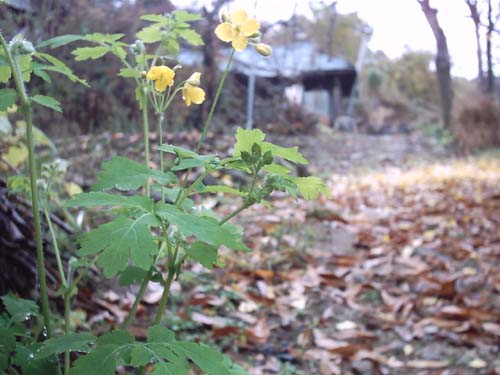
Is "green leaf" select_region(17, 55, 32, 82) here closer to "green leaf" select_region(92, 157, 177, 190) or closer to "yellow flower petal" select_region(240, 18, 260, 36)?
"green leaf" select_region(92, 157, 177, 190)

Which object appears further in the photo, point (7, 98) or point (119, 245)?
point (7, 98)

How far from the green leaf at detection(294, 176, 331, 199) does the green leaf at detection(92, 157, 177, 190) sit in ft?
0.71

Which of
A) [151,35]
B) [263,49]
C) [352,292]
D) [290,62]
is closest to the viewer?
[263,49]

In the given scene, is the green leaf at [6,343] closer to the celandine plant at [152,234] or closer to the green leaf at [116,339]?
the celandine plant at [152,234]

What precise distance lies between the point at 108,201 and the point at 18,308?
16.0 inches

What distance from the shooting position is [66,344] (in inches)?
31.7

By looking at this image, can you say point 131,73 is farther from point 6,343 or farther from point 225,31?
point 6,343

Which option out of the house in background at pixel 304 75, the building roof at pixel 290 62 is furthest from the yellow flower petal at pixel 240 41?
the building roof at pixel 290 62

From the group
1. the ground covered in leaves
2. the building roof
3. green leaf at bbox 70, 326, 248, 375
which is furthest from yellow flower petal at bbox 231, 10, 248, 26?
the building roof

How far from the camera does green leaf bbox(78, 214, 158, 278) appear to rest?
0.71 m

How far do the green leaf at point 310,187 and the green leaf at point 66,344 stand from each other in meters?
0.42

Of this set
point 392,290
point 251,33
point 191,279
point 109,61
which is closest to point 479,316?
point 392,290

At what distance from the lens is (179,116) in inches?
236

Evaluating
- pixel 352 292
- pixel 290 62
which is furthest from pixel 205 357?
pixel 290 62
